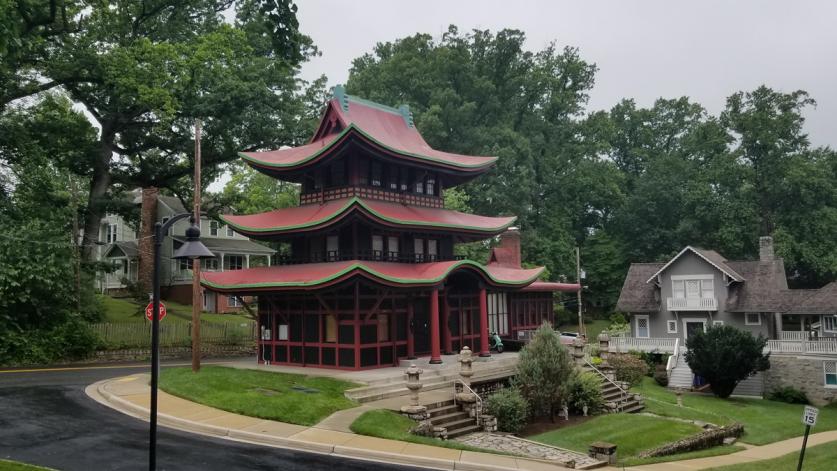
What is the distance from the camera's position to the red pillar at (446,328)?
3241 centimetres

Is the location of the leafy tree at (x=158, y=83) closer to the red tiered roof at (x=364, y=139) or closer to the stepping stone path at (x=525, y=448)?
the red tiered roof at (x=364, y=139)

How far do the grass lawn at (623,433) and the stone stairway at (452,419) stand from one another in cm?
221

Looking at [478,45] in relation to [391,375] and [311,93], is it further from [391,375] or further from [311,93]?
[391,375]

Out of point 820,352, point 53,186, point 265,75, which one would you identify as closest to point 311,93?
point 265,75

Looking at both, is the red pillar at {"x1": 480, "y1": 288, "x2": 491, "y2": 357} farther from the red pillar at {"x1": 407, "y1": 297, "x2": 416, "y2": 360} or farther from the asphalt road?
the asphalt road

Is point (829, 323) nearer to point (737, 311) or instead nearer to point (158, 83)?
point (737, 311)

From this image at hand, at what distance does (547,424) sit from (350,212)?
12.0 meters

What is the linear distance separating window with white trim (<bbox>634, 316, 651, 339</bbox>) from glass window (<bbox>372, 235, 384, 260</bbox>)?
2369cm

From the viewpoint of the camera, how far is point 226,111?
1677 inches

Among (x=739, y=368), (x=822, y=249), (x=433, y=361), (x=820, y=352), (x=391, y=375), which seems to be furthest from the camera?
(x=822, y=249)

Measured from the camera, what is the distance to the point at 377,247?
104 feet

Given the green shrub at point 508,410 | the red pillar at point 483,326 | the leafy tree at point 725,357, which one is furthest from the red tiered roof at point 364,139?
the leafy tree at point 725,357

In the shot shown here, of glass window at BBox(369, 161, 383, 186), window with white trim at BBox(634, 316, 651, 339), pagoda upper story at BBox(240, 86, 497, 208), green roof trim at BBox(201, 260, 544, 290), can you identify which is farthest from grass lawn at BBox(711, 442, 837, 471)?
window with white trim at BBox(634, 316, 651, 339)

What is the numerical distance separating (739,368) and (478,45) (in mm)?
46936
